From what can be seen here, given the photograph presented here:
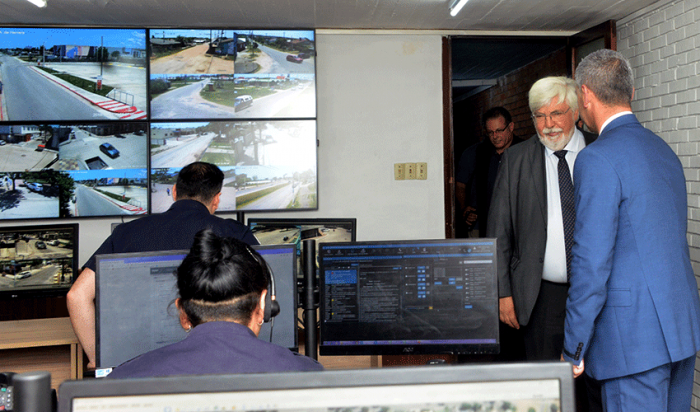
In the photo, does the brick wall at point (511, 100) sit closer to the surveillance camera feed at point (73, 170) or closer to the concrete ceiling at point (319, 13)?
the concrete ceiling at point (319, 13)

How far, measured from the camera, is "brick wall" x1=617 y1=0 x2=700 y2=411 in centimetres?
321

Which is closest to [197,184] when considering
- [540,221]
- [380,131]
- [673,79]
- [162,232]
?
[162,232]

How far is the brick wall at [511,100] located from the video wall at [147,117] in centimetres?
243

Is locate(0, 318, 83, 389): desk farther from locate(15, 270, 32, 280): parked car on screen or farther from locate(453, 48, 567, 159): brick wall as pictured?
locate(453, 48, 567, 159): brick wall

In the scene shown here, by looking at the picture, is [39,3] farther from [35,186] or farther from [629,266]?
[629,266]

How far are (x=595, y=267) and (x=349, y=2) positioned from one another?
253cm

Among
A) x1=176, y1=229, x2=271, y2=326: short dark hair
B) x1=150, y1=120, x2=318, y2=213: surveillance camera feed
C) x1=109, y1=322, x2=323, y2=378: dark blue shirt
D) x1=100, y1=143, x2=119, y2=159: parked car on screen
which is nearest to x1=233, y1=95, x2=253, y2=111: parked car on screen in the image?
x1=150, y1=120, x2=318, y2=213: surveillance camera feed

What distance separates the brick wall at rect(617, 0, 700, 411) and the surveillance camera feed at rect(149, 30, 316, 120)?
2.27 meters

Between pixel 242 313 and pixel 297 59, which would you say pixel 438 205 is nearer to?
pixel 297 59

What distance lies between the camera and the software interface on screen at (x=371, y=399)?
20.1 inches

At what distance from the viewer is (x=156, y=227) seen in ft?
6.00

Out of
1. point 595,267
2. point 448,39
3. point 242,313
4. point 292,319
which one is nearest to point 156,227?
point 292,319

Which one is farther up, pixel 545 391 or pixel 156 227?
pixel 156 227

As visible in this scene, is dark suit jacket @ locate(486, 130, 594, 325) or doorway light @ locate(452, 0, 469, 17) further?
doorway light @ locate(452, 0, 469, 17)
